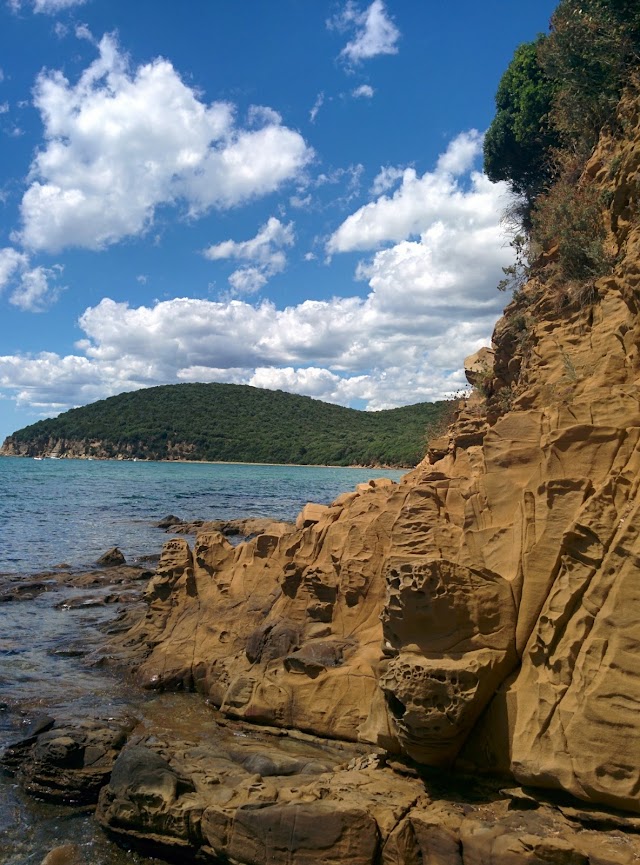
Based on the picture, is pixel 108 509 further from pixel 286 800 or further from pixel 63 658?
pixel 286 800

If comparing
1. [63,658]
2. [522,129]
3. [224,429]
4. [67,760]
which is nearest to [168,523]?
[63,658]

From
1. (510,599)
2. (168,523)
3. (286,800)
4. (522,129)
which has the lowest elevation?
(286,800)

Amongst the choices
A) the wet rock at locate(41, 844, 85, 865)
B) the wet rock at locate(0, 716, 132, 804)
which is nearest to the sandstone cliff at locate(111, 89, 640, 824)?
the wet rock at locate(0, 716, 132, 804)

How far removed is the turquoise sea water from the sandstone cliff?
1484 centimetres

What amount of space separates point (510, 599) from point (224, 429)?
116 metres

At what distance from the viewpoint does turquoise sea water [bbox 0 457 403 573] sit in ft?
87.6

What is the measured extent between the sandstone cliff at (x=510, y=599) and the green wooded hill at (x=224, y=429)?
271 ft

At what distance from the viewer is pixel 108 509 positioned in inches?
1660

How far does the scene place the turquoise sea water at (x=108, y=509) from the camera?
2669 cm

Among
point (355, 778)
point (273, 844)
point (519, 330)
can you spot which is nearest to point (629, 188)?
point (519, 330)

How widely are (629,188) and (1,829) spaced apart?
10919mm

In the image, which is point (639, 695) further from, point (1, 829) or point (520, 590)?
point (1, 829)

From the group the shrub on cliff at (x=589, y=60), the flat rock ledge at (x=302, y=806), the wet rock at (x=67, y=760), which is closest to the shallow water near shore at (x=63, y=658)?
the wet rock at (x=67, y=760)

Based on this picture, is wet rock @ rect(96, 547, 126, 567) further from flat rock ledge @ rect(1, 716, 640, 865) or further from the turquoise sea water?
flat rock ledge @ rect(1, 716, 640, 865)
